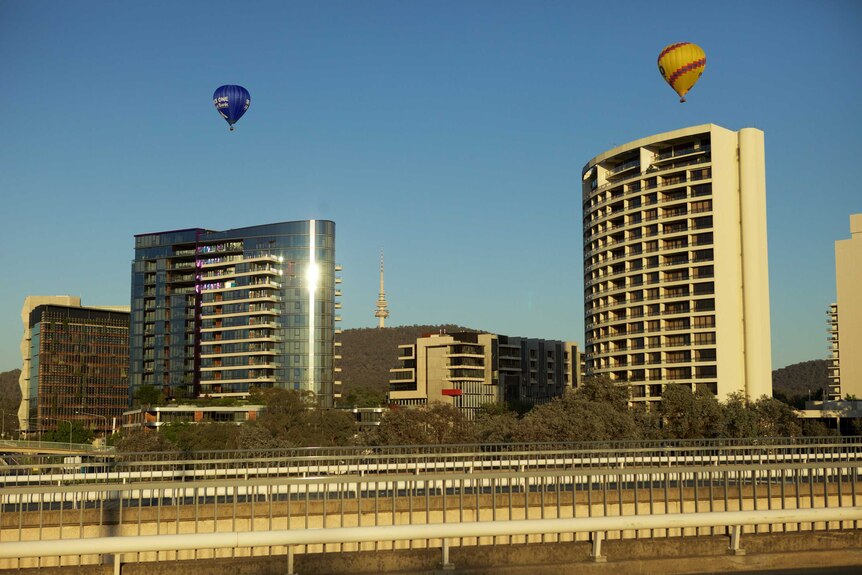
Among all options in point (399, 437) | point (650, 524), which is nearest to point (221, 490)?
point (650, 524)

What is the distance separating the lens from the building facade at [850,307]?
151 m

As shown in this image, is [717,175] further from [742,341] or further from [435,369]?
[435,369]

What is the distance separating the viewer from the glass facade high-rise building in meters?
169

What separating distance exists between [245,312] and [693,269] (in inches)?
3206

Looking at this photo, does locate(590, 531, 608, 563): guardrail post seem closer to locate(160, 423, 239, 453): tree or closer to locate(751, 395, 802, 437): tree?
locate(751, 395, 802, 437): tree

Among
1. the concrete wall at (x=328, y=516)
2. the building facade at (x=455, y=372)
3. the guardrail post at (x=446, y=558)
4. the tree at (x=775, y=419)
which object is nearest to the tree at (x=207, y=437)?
the tree at (x=775, y=419)

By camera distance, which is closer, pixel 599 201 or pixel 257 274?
pixel 599 201

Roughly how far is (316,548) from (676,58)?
98559 millimetres

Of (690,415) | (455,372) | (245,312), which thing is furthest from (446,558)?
(455,372)

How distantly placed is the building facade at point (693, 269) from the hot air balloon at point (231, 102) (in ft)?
164

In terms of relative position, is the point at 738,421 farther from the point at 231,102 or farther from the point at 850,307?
the point at 850,307

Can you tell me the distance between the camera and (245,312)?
17175 cm

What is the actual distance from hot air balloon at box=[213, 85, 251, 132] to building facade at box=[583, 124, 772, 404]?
50028 mm

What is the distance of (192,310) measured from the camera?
180375mm
